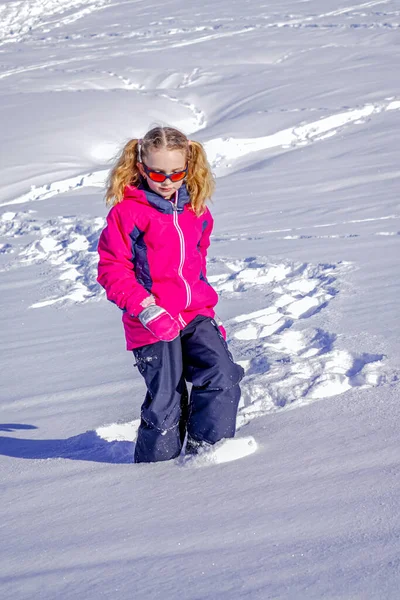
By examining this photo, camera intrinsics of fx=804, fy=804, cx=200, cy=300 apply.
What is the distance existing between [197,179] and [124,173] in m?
0.27

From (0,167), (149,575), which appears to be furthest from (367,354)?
(0,167)

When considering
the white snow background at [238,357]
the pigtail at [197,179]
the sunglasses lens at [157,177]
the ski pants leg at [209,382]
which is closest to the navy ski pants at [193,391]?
the ski pants leg at [209,382]

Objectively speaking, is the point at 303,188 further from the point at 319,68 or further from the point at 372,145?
the point at 319,68

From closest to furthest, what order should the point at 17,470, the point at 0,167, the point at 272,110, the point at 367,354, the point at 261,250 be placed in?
1. the point at 17,470
2. the point at 367,354
3. the point at 261,250
4. the point at 0,167
5. the point at 272,110

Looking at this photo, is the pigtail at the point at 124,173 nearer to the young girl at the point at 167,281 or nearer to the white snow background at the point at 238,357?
the young girl at the point at 167,281

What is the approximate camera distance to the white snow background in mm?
1925

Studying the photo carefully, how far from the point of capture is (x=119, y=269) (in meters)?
2.82

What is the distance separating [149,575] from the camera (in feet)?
6.11

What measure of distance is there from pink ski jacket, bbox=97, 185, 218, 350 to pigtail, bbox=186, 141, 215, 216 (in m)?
0.03

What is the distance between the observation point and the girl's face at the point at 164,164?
9.27 feet

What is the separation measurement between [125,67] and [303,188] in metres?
8.12

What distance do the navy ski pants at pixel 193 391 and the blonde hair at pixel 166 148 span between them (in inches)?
18.6

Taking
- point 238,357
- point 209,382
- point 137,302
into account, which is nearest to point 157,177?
point 137,302

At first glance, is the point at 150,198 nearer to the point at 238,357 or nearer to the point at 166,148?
the point at 166,148
